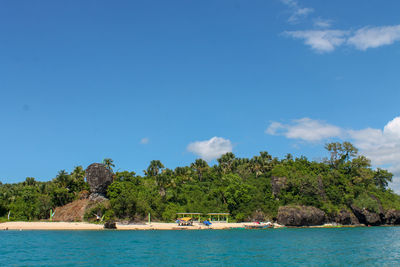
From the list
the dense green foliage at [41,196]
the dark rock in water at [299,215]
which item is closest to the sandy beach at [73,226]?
the dense green foliage at [41,196]

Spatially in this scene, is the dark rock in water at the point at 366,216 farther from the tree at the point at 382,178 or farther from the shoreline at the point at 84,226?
the shoreline at the point at 84,226

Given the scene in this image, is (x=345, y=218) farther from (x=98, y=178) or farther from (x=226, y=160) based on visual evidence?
(x=98, y=178)

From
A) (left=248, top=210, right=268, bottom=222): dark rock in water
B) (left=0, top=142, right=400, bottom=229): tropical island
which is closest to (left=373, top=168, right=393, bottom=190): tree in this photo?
(left=0, top=142, right=400, bottom=229): tropical island

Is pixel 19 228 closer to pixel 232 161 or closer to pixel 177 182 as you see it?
pixel 177 182

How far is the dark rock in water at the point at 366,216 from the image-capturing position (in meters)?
93.6

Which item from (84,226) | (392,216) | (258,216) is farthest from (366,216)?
(84,226)

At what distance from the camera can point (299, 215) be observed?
86875 millimetres

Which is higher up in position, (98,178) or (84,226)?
(98,178)

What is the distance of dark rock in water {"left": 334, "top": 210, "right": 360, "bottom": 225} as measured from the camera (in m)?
93.0

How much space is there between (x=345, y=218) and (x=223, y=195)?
114 feet

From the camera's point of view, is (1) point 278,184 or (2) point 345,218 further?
(1) point 278,184

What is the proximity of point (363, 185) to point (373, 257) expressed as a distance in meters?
70.6

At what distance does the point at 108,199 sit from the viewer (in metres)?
83.9

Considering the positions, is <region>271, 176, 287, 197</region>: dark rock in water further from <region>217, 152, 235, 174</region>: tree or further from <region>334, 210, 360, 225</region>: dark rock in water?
<region>217, 152, 235, 174</region>: tree
